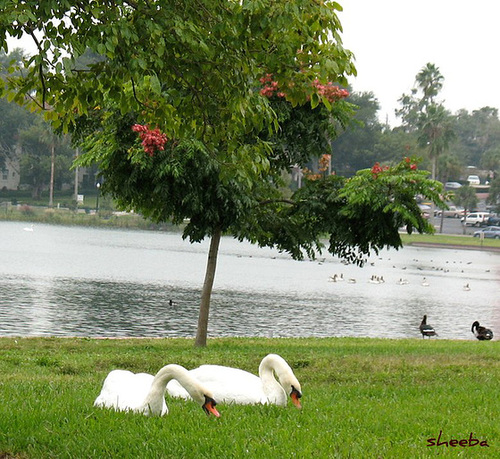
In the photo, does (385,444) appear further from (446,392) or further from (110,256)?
(110,256)

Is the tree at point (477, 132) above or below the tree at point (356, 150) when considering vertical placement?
above

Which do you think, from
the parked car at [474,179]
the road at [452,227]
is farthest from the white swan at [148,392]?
the parked car at [474,179]

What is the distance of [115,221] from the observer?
107 metres

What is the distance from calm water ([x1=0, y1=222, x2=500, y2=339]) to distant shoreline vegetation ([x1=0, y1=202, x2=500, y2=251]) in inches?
859

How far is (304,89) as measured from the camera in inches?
346

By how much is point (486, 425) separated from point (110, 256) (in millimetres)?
57254

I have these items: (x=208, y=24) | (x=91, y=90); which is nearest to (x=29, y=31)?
(x=91, y=90)

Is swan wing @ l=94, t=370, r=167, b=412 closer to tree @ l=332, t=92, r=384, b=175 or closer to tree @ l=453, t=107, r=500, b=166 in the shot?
tree @ l=332, t=92, r=384, b=175

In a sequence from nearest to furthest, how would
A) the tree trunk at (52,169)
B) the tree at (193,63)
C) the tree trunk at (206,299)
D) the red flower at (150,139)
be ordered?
the tree at (193,63) → the red flower at (150,139) → the tree trunk at (206,299) → the tree trunk at (52,169)

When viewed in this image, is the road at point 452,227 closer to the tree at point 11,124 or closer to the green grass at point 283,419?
the tree at point 11,124

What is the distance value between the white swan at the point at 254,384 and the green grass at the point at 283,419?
0.84 feet

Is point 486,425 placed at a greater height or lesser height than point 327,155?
lesser

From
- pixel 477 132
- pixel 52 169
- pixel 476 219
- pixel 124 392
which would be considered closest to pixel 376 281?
pixel 124 392

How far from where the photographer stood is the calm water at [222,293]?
2981 cm
